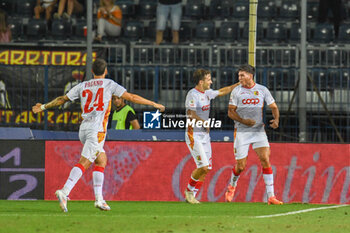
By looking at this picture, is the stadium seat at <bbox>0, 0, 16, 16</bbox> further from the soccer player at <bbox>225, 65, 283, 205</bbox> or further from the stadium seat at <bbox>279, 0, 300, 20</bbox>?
the soccer player at <bbox>225, 65, 283, 205</bbox>

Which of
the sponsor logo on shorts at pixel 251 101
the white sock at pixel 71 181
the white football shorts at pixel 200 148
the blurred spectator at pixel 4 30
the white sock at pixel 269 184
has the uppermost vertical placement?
the blurred spectator at pixel 4 30

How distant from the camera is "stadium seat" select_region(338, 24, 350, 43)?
2048 centimetres

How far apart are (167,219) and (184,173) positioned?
431 cm

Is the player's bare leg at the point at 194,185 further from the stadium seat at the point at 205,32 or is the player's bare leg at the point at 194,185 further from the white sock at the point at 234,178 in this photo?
the stadium seat at the point at 205,32

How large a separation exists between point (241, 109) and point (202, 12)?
29.5ft

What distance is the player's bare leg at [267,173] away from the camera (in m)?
12.7

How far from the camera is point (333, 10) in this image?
69.1 ft

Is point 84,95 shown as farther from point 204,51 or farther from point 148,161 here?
point 204,51

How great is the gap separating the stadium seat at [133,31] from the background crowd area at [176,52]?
0.02 meters

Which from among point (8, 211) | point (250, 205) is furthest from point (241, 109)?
point (8, 211)

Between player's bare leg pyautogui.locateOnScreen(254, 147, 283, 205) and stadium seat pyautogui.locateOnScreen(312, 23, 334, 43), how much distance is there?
8.21 metres

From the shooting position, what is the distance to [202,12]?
70.4 feet

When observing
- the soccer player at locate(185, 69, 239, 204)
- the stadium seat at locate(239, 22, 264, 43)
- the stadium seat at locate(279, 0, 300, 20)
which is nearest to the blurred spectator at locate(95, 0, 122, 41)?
the stadium seat at locate(239, 22, 264, 43)

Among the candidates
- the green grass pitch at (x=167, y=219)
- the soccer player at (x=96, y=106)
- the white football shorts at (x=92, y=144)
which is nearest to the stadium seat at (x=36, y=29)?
the green grass pitch at (x=167, y=219)
